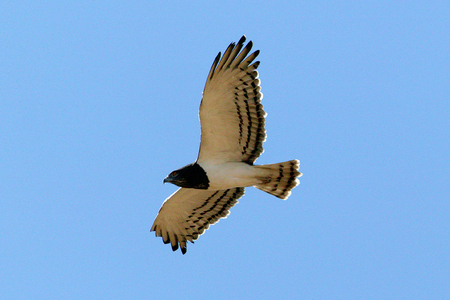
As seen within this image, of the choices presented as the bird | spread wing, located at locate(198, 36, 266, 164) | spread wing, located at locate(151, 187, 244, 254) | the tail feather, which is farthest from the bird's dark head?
the tail feather

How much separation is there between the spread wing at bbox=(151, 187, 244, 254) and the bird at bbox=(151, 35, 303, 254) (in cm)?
3

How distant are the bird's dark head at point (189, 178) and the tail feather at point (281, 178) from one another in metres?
1.08

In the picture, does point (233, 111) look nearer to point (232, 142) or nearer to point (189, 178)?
point (232, 142)

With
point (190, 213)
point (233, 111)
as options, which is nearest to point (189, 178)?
point (233, 111)

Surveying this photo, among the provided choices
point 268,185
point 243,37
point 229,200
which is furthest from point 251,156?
point 243,37

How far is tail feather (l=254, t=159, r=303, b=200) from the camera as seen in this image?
1179 cm

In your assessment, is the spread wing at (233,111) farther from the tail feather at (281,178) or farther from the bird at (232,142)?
the tail feather at (281,178)

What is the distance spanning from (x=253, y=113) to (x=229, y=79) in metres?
0.82

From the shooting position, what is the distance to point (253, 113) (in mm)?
11469

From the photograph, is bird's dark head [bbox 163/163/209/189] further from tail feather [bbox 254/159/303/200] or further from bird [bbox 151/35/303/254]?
tail feather [bbox 254/159/303/200]

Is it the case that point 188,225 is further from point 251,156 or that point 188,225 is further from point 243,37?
point 243,37

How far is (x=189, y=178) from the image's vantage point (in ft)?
38.6

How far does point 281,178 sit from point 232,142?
3.82ft

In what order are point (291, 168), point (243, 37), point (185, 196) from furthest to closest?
point (185, 196), point (291, 168), point (243, 37)
